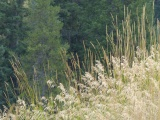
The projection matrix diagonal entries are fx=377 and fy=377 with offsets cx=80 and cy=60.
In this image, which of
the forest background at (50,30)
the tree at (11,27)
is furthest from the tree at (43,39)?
the tree at (11,27)

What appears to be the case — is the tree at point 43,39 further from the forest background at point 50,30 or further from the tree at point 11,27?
the tree at point 11,27

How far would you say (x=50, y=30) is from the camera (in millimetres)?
19156

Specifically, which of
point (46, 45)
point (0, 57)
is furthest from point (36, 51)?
point (0, 57)

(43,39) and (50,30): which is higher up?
(50,30)

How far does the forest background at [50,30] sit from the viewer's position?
18812 mm

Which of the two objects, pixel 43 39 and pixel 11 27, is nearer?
pixel 43 39

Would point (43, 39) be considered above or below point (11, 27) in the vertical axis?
below

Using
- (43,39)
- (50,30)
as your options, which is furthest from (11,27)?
(50,30)

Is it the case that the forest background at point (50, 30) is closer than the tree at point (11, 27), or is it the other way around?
the forest background at point (50, 30)

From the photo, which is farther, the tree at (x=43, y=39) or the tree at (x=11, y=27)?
the tree at (x=11, y=27)

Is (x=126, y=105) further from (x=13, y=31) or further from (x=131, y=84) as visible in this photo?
(x=13, y=31)

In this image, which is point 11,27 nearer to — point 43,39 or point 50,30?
point 43,39

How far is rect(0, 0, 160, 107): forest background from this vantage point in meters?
18.8

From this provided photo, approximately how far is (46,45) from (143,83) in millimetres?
16366
